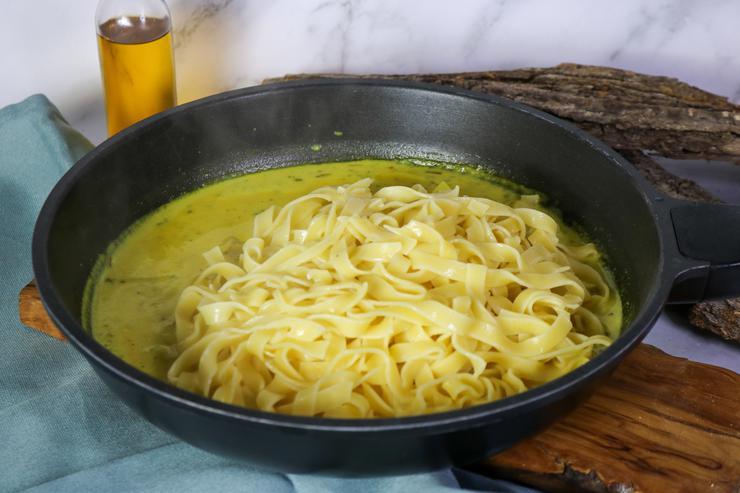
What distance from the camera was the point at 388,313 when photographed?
93.7 inches

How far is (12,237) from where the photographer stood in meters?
3.25

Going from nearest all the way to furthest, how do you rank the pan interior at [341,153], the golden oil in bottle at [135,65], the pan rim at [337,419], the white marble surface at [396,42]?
the pan rim at [337,419]
the pan interior at [341,153]
the golden oil in bottle at [135,65]
the white marble surface at [396,42]

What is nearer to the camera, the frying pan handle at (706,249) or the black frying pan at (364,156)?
the black frying pan at (364,156)

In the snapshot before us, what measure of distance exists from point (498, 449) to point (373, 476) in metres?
0.28

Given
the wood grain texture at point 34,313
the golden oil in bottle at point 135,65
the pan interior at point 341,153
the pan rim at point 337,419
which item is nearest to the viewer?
the pan rim at point 337,419

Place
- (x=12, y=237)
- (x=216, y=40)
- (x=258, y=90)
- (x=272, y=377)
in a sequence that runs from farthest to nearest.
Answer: (x=216, y=40), (x=12, y=237), (x=258, y=90), (x=272, y=377)

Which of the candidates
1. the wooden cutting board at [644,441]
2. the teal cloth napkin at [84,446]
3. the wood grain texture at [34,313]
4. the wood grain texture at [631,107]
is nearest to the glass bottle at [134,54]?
the teal cloth napkin at [84,446]

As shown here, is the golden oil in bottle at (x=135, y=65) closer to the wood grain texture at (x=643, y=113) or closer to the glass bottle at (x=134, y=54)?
the glass bottle at (x=134, y=54)

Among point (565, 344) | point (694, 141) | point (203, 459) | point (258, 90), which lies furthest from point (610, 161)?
point (203, 459)

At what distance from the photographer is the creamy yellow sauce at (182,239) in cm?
250

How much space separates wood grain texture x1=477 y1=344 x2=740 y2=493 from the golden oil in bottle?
1.73 meters

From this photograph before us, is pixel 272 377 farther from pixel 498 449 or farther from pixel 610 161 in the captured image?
pixel 610 161

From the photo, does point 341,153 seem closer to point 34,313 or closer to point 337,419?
point 34,313

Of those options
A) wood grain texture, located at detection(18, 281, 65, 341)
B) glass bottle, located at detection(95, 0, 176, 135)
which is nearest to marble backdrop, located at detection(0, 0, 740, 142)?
glass bottle, located at detection(95, 0, 176, 135)
